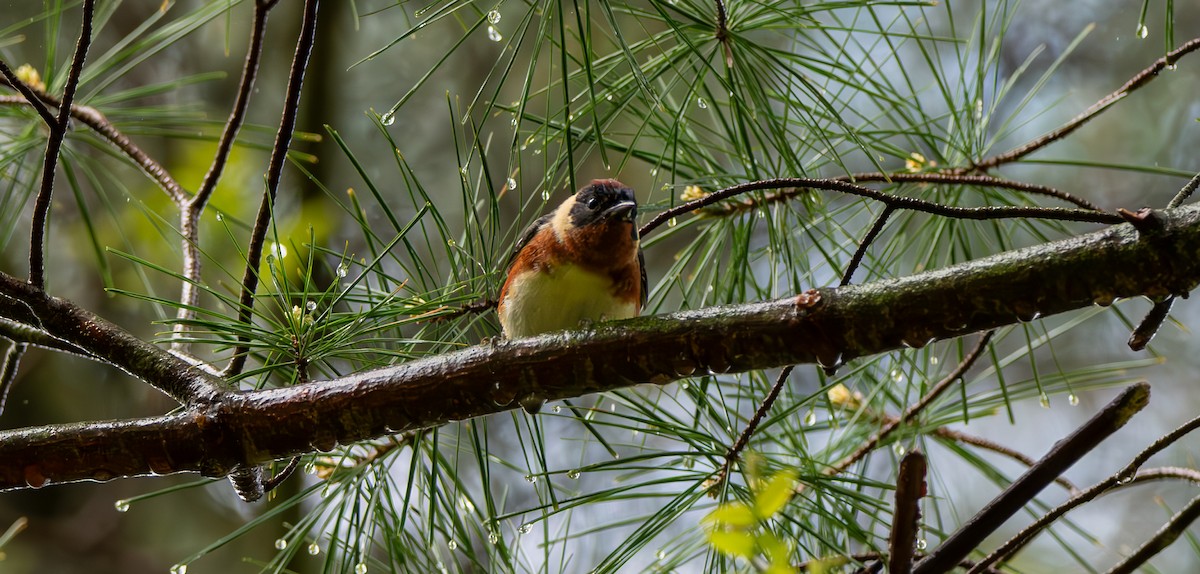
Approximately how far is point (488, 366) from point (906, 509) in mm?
811

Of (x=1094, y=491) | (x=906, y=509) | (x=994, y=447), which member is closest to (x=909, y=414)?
(x=994, y=447)

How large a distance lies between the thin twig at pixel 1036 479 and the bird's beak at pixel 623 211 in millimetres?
1174

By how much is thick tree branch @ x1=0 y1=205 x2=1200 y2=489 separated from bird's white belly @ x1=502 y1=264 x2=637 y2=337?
49 cm

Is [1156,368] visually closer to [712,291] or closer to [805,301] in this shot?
[712,291]

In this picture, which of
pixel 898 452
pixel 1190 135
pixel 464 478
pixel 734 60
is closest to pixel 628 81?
pixel 734 60

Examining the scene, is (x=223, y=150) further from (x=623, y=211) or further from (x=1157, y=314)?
(x=1157, y=314)

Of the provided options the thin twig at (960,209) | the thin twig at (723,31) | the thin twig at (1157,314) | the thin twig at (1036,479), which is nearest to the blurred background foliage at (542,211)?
the thin twig at (723,31)

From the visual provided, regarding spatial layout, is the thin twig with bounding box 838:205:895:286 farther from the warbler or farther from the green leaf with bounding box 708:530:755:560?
the green leaf with bounding box 708:530:755:560

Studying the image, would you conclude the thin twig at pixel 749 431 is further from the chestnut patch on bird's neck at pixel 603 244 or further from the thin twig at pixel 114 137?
the thin twig at pixel 114 137

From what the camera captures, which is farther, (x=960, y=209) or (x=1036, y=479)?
(x=960, y=209)

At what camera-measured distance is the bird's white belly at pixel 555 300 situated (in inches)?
78.4

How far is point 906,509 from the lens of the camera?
767 mm

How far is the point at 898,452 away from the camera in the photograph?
6.97 ft

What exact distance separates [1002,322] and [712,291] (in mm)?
890
